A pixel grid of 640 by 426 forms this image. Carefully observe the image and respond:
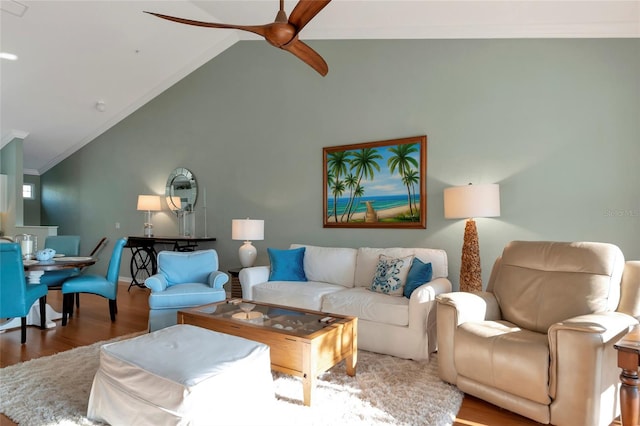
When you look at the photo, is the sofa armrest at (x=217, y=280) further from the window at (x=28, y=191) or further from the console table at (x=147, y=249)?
the window at (x=28, y=191)

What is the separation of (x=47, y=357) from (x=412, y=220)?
11.4 ft

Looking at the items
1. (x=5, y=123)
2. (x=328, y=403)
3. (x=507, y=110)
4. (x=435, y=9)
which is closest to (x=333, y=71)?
(x=435, y=9)

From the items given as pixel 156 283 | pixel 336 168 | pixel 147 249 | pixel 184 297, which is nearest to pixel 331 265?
pixel 336 168

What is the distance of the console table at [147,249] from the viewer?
5518 mm

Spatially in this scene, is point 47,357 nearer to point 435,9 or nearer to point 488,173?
point 488,173

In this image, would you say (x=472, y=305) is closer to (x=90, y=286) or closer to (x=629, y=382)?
(x=629, y=382)

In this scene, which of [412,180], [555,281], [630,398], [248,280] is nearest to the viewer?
[630,398]

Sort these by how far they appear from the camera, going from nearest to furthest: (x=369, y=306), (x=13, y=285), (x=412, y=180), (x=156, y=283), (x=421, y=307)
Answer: (x=421, y=307)
(x=369, y=306)
(x=13, y=285)
(x=156, y=283)
(x=412, y=180)

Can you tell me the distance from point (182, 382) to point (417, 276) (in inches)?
86.6

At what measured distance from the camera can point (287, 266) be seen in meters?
4.14

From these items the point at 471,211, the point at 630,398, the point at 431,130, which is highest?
the point at 431,130

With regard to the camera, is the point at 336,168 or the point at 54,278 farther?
the point at 336,168

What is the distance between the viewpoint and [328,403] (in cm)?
229

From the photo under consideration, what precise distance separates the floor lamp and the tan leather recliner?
45cm
